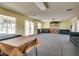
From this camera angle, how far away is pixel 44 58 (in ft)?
8.52

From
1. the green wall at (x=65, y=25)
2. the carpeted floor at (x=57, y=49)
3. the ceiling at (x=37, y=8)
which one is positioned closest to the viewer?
the carpeted floor at (x=57, y=49)

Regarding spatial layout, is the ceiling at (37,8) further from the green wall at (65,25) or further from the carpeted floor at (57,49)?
the green wall at (65,25)

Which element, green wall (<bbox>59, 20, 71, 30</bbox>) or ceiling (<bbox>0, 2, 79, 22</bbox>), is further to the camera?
green wall (<bbox>59, 20, 71, 30</bbox>)

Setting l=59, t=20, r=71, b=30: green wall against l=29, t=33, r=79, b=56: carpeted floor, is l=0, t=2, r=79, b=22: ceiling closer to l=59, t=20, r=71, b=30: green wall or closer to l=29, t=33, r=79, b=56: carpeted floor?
l=29, t=33, r=79, b=56: carpeted floor

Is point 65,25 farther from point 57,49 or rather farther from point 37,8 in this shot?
point 57,49

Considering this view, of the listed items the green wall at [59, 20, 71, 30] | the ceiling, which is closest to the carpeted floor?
the ceiling

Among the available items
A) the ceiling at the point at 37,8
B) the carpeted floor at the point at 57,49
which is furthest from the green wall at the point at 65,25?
the carpeted floor at the point at 57,49

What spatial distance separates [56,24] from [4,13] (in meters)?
10.3

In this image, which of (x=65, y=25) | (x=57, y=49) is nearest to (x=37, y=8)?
(x=57, y=49)

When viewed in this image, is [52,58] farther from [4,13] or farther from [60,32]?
[60,32]

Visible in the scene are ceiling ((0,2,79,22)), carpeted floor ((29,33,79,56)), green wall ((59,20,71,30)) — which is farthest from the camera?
green wall ((59,20,71,30))

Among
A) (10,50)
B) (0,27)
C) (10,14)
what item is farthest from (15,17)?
(10,50)

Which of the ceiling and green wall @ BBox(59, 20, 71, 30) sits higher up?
the ceiling

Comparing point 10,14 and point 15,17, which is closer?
point 10,14
